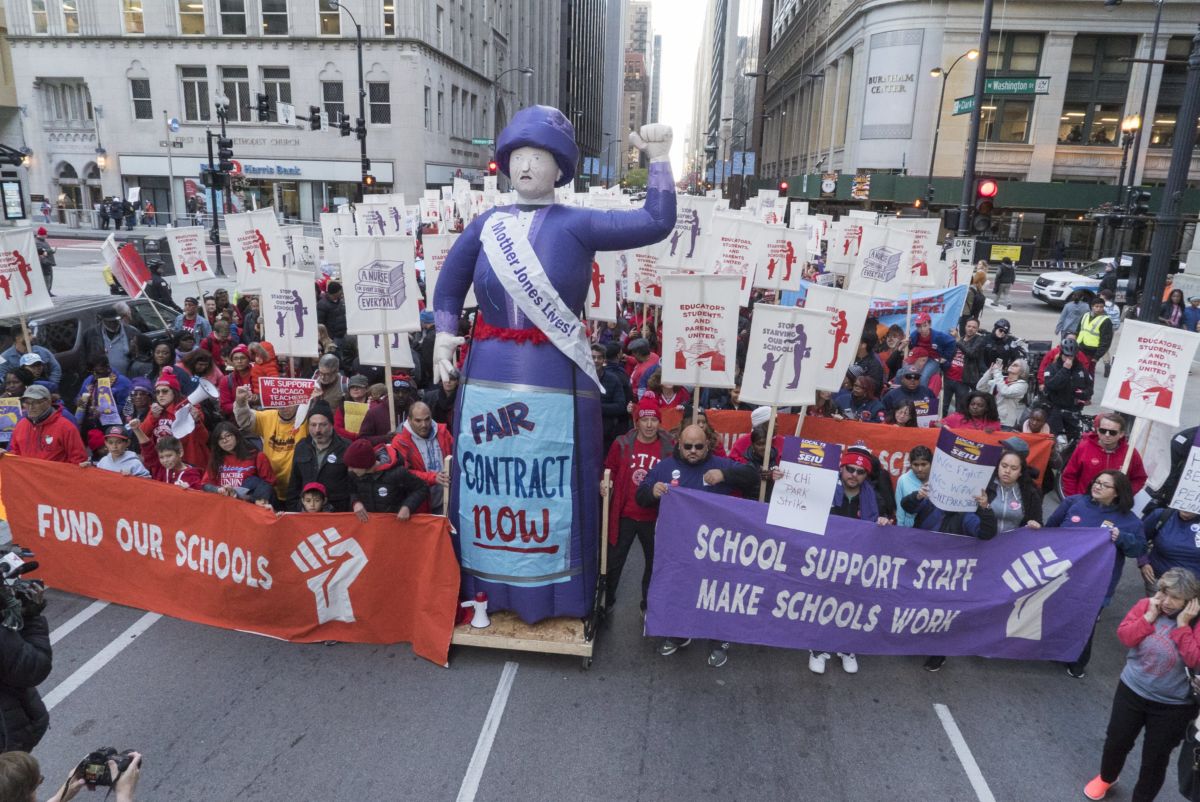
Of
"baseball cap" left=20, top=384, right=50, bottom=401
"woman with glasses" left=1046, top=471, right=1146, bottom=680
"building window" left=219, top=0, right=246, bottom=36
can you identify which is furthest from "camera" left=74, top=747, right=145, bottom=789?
"building window" left=219, top=0, right=246, bottom=36

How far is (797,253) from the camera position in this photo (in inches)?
465

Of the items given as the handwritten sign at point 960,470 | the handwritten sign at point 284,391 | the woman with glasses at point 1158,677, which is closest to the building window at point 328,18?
the handwritten sign at point 284,391

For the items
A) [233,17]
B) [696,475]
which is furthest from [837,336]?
[233,17]

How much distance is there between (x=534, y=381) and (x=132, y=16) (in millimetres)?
46620

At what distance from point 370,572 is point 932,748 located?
381 centimetres

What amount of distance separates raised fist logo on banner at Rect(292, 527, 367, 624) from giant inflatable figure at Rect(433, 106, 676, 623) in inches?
28.0

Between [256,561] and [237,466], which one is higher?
[237,466]

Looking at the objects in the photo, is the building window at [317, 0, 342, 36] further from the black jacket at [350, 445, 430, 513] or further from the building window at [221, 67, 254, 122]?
the black jacket at [350, 445, 430, 513]

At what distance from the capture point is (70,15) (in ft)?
134

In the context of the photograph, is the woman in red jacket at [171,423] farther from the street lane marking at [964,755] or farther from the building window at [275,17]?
the building window at [275,17]

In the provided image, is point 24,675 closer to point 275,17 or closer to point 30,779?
point 30,779

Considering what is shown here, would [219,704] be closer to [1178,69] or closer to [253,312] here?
[253,312]

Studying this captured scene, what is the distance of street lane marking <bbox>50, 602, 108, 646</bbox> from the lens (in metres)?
5.74

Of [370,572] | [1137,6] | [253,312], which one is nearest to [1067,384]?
[370,572]
